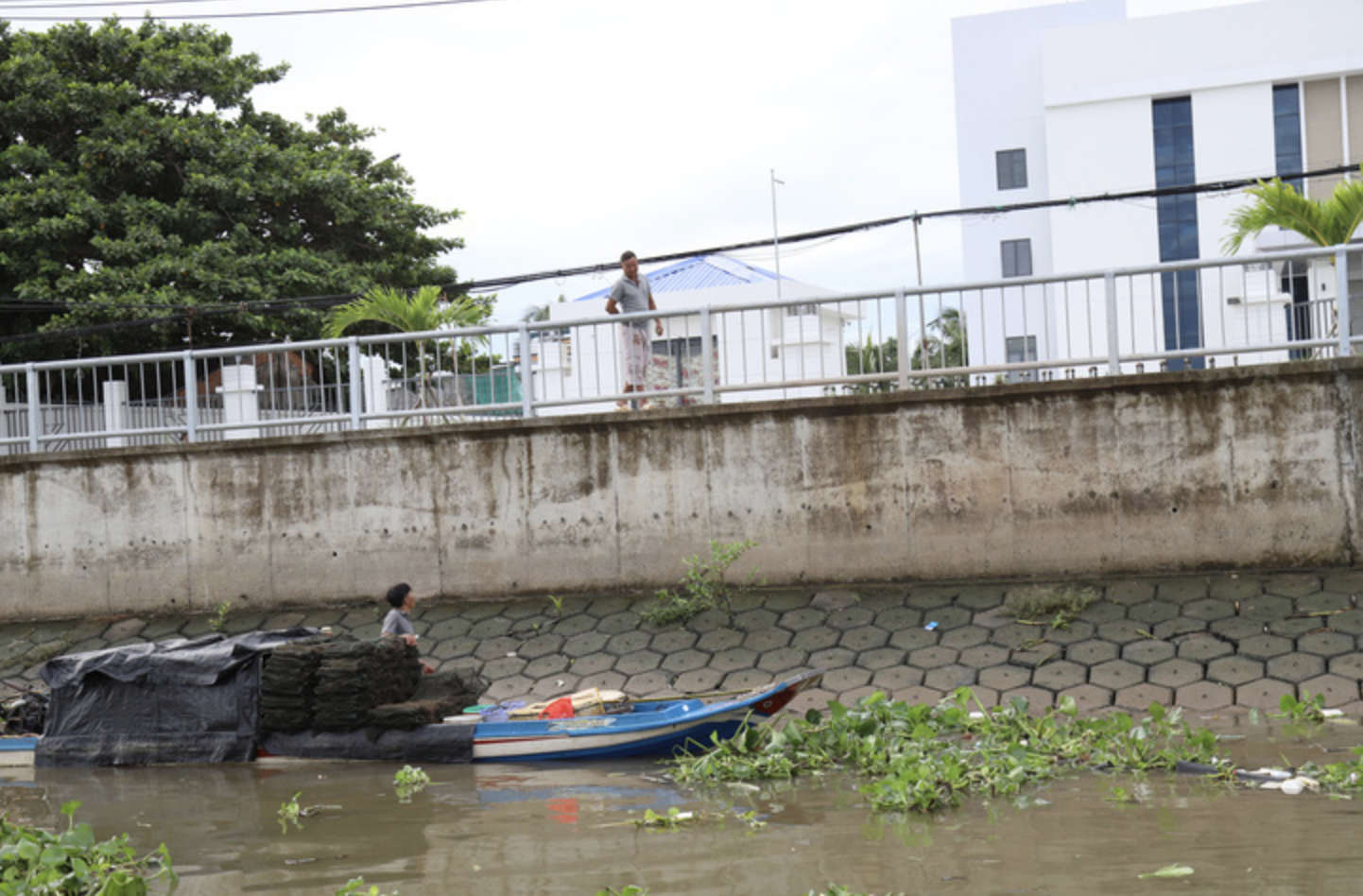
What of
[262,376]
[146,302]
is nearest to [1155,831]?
[262,376]

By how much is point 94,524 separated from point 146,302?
7.75m

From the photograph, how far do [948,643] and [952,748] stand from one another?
3095 millimetres

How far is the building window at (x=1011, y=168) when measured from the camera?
42906 millimetres

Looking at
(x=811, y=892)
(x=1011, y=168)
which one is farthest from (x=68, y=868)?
(x=1011, y=168)

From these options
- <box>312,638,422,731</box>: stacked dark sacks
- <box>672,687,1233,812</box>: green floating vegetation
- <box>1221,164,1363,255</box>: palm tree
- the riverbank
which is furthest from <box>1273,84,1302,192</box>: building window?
<box>312,638,422,731</box>: stacked dark sacks

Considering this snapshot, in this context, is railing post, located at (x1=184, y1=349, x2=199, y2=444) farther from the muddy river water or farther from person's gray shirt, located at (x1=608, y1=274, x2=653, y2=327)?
the muddy river water

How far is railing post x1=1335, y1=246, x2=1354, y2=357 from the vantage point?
443 inches

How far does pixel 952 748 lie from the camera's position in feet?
25.8

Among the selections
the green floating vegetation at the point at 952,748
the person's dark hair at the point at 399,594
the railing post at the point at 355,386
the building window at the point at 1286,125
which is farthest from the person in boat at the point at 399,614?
the building window at the point at 1286,125

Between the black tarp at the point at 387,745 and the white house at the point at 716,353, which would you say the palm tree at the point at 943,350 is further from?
the black tarp at the point at 387,745

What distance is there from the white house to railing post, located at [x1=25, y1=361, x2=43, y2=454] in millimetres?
5887

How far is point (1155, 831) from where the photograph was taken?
A: 20.3ft

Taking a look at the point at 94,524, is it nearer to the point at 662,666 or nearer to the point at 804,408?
the point at 662,666

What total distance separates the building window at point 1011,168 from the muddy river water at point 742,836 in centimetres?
3652
